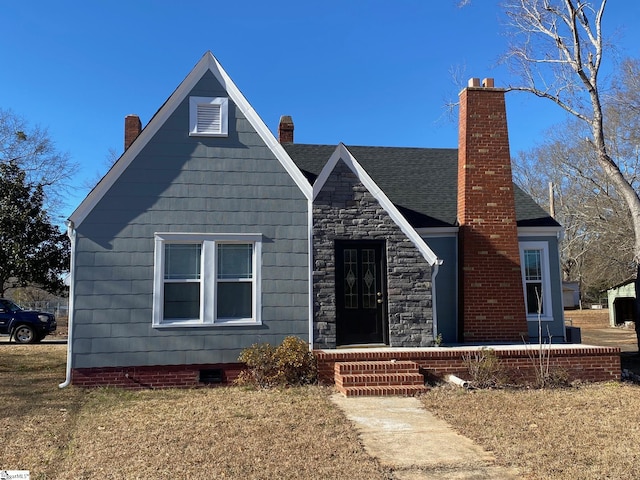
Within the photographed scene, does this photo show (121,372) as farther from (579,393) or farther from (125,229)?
(579,393)

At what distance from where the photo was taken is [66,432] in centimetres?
613

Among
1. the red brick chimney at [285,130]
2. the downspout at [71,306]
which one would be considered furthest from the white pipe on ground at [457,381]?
the red brick chimney at [285,130]

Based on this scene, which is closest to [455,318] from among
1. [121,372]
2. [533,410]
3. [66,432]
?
[533,410]

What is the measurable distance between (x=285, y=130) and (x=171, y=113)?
5.86 m

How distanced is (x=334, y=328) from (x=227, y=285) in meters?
2.09

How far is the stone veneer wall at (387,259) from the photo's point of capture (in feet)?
31.4

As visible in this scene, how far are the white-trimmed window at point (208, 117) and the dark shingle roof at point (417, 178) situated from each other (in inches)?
100

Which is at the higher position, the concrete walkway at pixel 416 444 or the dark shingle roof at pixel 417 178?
the dark shingle roof at pixel 417 178

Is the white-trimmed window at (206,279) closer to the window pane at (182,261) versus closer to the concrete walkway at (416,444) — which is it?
the window pane at (182,261)

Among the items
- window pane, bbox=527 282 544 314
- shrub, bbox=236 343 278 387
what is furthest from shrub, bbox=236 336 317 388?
window pane, bbox=527 282 544 314

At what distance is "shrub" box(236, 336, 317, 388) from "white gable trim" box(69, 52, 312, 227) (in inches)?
112

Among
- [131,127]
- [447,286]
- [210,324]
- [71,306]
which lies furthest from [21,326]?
[447,286]

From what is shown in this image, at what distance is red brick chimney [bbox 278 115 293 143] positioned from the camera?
14.9 metres

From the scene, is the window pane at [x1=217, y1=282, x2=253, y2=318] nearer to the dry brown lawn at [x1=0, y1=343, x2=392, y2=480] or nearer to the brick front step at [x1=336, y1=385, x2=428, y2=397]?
the dry brown lawn at [x1=0, y1=343, x2=392, y2=480]
